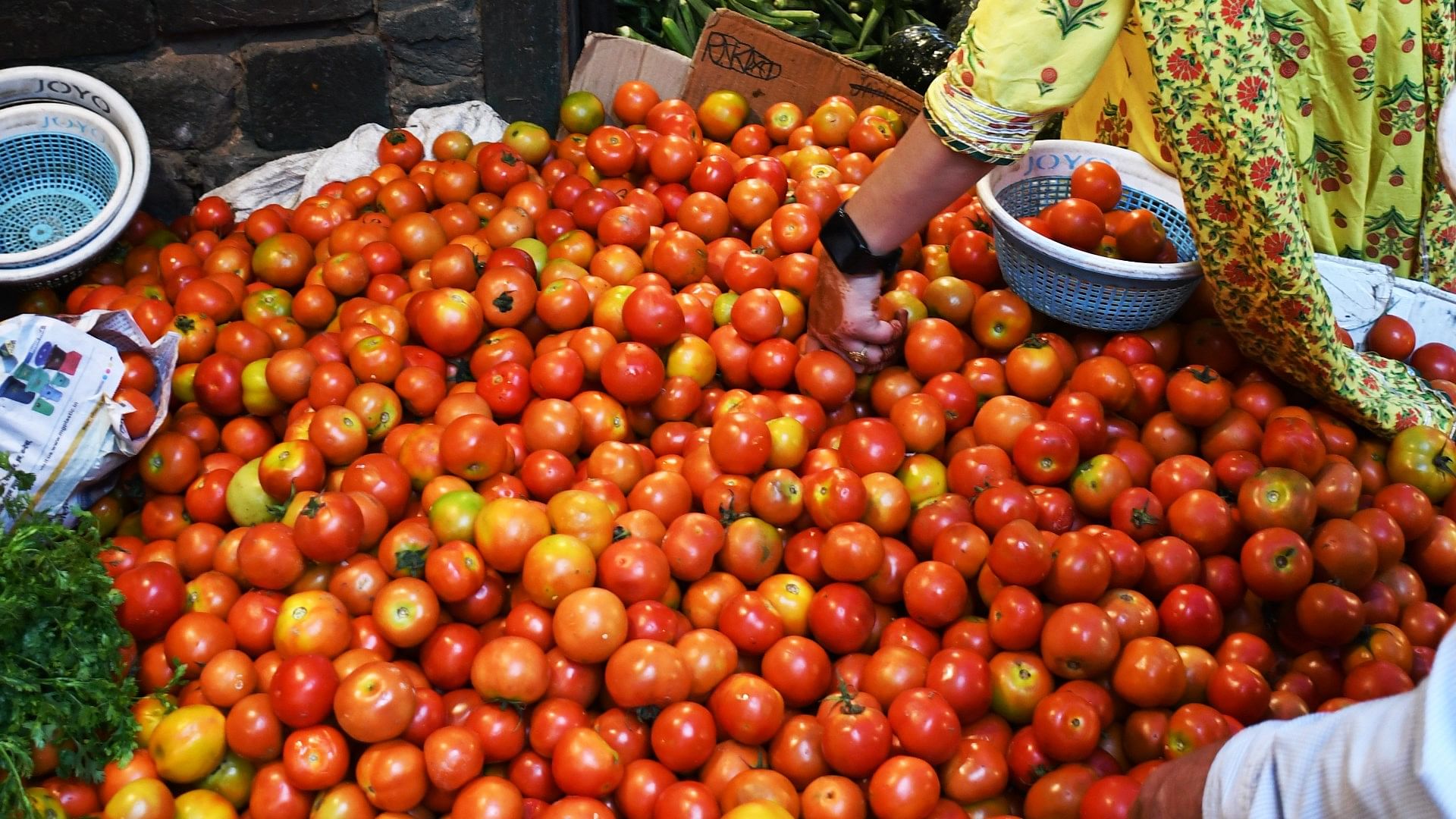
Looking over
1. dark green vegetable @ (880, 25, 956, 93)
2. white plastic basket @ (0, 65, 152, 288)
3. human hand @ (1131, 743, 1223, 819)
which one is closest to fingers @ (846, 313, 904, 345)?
human hand @ (1131, 743, 1223, 819)

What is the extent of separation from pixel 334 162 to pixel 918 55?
7.77ft

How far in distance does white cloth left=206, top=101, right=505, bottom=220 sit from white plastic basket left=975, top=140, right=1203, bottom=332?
6.62ft

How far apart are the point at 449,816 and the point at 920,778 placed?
89 cm

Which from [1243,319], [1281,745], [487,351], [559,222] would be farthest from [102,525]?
[1243,319]

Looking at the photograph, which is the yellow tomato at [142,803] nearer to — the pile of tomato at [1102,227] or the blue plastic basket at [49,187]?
the blue plastic basket at [49,187]

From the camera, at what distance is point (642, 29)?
16.7 ft

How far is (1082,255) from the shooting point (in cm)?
268

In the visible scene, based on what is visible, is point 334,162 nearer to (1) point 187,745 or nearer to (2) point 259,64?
(2) point 259,64

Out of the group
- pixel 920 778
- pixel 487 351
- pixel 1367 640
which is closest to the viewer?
pixel 920 778

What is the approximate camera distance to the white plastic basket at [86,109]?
3.21m

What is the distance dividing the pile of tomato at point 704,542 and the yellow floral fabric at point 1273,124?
0.70ft

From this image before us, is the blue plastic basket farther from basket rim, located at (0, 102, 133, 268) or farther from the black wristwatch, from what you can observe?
the black wristwatch

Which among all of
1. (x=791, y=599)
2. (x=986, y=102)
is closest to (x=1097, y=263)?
(x=986, y=102)

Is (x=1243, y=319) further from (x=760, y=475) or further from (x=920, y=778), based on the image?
(x=920, y=778)
